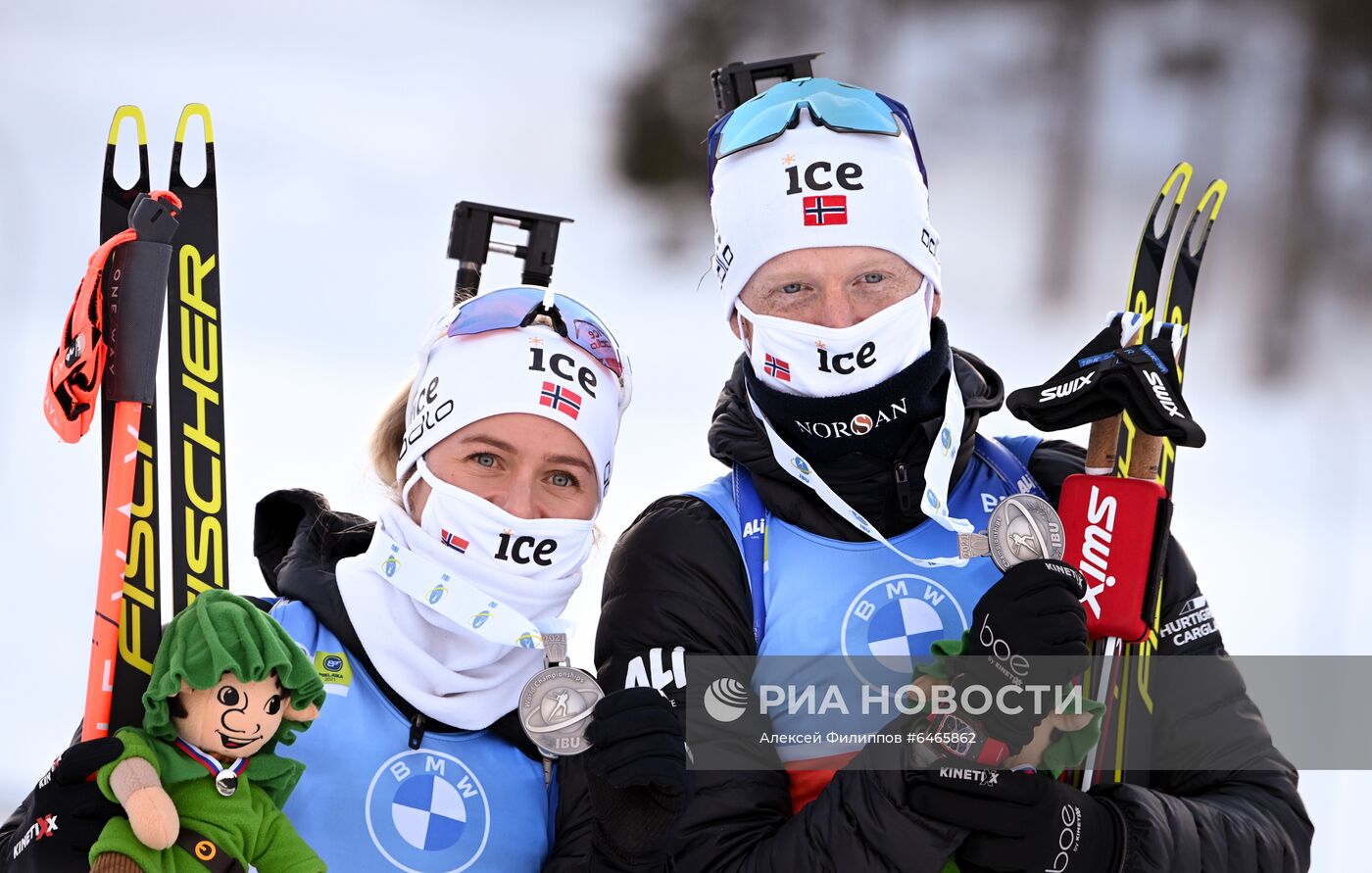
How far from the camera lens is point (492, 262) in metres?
4.67

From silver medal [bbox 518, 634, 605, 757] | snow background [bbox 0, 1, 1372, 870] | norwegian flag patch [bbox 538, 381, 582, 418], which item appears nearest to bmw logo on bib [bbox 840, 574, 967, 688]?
silver medal [bbox 518, 634, 605, 757]

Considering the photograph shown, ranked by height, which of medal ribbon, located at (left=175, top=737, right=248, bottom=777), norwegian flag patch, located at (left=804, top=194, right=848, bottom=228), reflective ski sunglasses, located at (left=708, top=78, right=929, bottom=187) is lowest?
medal ribbon, located at (left=175, top=737, right=248, bottom=777)

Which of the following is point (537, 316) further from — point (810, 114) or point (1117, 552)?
point (1117, 552)

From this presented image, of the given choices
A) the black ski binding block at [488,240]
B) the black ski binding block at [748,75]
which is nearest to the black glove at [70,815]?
the black ski binding block at [488,240]

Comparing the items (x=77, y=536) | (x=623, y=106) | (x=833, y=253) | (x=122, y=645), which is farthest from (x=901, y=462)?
(x=623, y=106)

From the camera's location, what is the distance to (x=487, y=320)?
2.40 metres

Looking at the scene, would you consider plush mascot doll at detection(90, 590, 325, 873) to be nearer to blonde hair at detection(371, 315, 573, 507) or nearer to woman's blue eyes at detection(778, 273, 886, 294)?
blonde hair at detection(371, 315, 573, 507)

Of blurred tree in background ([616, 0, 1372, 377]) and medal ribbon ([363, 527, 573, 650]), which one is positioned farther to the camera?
blurred tree in background ([616, 0, 1372, 377])

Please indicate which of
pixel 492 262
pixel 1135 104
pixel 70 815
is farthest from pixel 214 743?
pixel 1135 104

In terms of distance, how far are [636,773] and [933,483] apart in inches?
26.3

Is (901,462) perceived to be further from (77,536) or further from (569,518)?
(77,536)

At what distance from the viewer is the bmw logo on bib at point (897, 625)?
7.23 ft

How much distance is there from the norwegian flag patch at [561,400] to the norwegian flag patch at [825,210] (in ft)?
1.53

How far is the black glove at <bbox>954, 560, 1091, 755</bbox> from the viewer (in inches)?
73.7
